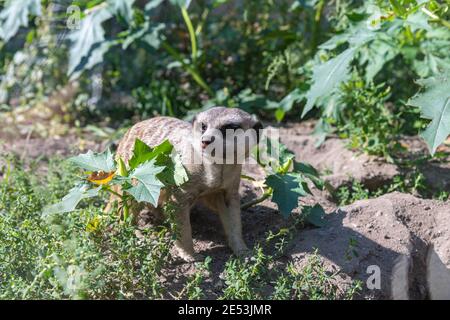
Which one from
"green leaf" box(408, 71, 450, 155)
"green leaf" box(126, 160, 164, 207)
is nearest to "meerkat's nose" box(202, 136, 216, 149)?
"green leaf" box(126, 160, 164, 207)

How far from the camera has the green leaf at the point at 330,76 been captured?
4.88 meters

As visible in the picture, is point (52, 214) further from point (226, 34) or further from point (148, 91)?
point (226, 34)

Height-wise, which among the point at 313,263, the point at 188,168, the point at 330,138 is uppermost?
the point at 188,168

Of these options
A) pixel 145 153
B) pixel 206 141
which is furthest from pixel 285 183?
pixel 145 153

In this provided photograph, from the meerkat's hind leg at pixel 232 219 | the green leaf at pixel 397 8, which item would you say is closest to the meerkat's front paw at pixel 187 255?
the meerkat's hind leg at pixel 232 219

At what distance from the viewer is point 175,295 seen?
3.84 metres

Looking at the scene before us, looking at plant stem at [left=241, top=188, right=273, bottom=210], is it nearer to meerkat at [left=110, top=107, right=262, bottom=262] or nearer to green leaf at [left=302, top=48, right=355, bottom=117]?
meerkat at [left=110, top=107, right=262, bottom=262]

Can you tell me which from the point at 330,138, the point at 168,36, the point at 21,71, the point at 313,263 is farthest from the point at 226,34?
the point at 313,263

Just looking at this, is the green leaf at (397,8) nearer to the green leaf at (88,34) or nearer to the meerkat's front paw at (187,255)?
the meerkat's front paw at (187,255)

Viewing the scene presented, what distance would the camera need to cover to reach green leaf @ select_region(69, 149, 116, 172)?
3916 millimetres

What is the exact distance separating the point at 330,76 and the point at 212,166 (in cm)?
124

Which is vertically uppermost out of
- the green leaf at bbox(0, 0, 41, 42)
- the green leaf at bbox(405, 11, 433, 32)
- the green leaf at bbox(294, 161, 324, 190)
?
the green leaf at bbox(405, 11, 433, 32)

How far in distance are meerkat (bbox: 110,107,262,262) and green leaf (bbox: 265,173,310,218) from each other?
22 cm
